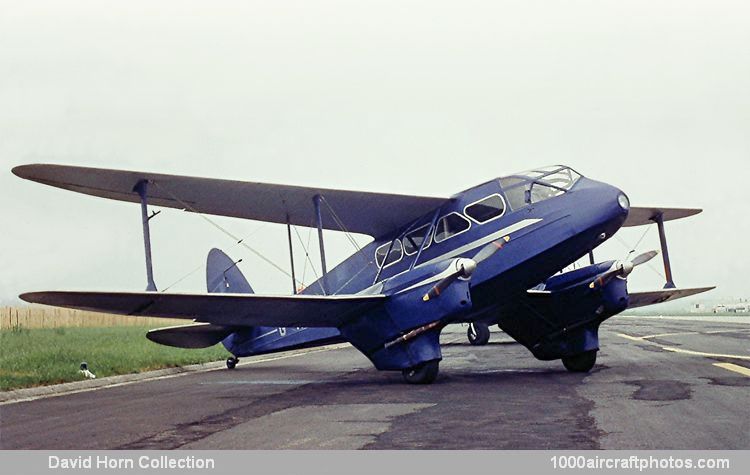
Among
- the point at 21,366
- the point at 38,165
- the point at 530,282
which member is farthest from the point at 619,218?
the point at 21,366

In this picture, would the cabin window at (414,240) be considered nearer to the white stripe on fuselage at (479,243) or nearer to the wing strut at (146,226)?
the white stripe on fuselage at (479,243)

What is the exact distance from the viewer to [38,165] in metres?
14.3

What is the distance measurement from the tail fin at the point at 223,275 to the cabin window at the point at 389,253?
591 cm

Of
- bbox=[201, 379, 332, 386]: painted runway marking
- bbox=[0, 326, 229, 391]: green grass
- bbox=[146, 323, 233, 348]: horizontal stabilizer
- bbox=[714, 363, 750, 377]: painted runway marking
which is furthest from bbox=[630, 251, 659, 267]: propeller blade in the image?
bbox=[0, 326, 229, 391]: green grass

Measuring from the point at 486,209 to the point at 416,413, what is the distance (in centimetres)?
654

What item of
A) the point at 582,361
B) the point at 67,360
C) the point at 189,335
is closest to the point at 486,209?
the point at 582,361

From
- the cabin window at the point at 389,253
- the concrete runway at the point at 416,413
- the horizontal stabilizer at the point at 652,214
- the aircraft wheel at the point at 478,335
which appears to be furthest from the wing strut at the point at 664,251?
the aircraft wheel at the point at 478,335

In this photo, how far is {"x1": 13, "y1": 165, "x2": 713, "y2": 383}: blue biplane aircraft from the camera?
583 inches

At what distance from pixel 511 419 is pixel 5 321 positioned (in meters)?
25.1

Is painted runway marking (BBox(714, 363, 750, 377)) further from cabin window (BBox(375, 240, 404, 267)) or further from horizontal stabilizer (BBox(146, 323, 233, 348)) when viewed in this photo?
horizontal stabilizer (BBox(146, 323, 233, 348))

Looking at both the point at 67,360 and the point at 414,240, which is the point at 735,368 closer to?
the point at 414,240

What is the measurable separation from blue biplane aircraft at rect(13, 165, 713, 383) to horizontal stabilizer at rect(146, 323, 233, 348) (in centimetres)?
5
